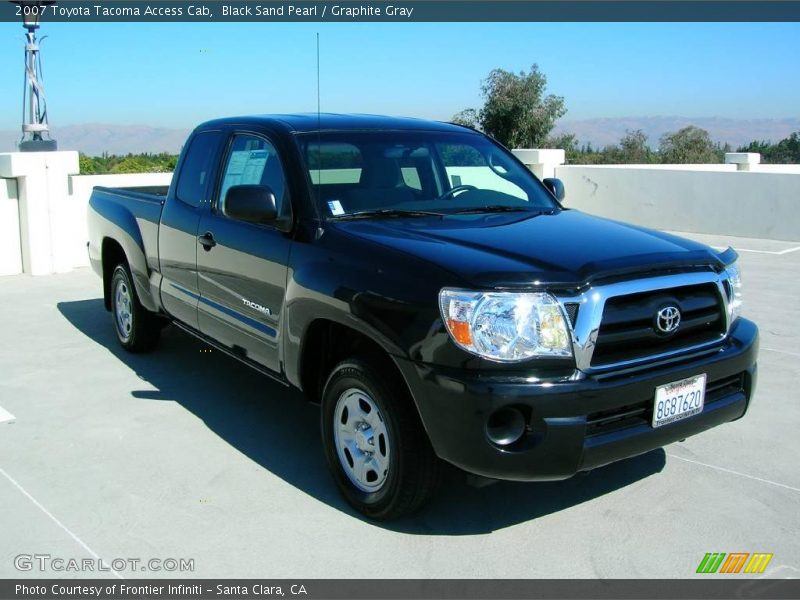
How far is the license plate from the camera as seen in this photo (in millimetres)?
3471

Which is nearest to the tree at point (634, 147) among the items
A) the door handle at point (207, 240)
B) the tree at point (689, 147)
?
the tree at point (689, 147)

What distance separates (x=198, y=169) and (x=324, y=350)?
1961 millimetres

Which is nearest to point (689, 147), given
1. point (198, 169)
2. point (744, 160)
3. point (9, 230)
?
point (744, 160)

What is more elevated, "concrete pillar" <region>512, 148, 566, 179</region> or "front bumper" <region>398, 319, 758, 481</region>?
"concrete pillar" <region>512, 148, 566, 179</region>

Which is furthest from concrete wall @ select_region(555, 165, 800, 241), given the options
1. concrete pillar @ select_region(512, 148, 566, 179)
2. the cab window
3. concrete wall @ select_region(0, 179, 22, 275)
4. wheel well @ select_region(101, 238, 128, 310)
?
the cab window

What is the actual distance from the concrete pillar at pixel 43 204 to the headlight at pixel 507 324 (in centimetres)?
815

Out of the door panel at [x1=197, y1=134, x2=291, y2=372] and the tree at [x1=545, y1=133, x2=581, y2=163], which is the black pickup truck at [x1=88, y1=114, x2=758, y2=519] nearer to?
the door panel at [x1=197, y1=134, x2=291, y2=372]

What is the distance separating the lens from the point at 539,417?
321 centimetres

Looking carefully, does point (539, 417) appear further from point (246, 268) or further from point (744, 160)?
point (744, 160)

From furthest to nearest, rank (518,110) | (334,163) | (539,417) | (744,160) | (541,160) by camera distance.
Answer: (518,110) → (744,160) → (541,160) → (334,163) → (539,417)

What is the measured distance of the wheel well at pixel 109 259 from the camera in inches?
267

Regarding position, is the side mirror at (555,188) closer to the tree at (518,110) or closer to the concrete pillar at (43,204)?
the concrete pillar at (43,204)

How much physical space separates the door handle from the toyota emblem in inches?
104

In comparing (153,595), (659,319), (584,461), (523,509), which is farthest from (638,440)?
(153,595)
